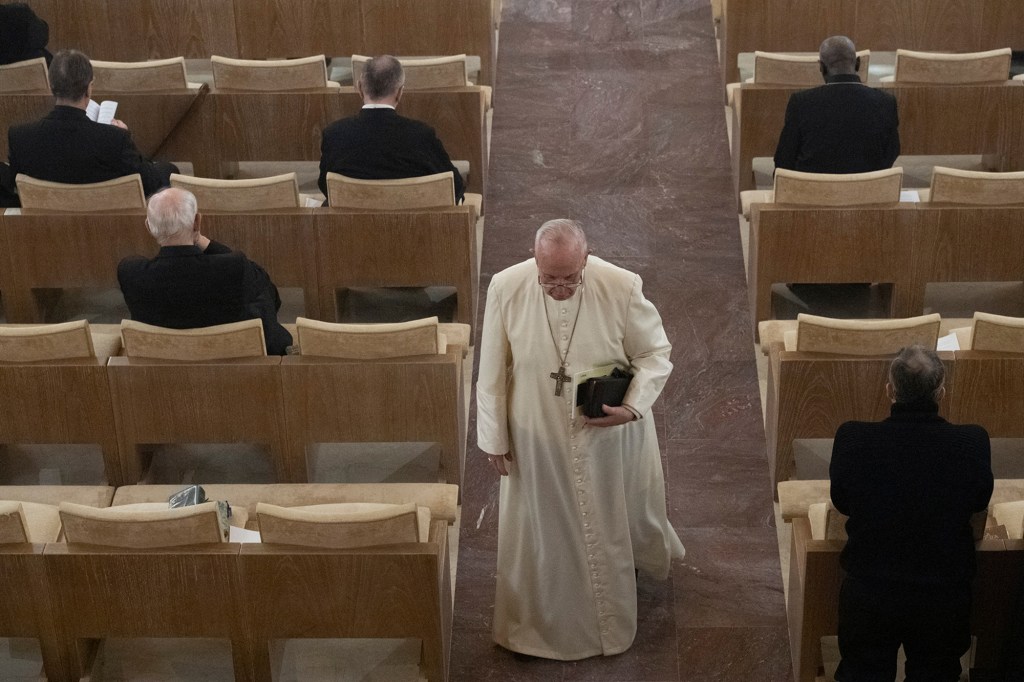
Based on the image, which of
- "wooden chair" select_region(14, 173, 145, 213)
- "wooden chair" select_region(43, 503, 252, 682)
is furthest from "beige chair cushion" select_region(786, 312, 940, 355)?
"wooden chair" select_region(14, 173, 145, 213)

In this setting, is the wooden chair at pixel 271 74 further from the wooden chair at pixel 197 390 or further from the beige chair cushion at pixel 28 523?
the beige chair cushion at pixel 28 523

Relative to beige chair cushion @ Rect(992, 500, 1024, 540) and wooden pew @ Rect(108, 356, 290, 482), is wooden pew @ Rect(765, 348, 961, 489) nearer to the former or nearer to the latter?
beige chair cushion @ Rect(992, 500, 1024, 540)

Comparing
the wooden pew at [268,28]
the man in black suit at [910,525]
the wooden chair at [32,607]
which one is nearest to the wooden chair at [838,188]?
the man in black suit at [910,525]

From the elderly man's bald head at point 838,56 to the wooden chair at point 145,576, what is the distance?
11.3 ft

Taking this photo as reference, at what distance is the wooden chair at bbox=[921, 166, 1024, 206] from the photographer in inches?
223

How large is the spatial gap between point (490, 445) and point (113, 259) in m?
2.42

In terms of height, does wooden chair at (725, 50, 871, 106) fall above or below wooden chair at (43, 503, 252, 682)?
above

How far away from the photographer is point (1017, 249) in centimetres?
575

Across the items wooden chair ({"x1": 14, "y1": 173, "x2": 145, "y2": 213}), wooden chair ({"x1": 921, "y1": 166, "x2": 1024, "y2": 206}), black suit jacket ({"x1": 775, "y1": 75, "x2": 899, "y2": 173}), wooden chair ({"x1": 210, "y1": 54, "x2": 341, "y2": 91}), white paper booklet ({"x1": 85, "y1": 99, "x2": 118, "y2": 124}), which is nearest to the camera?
wooden chair ({"x1": 921, "y1": 166, "x2": 1024, "y2": 206})

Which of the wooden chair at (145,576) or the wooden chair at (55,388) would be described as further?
the wooden chair at (55,388)

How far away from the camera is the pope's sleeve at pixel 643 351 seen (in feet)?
13.5

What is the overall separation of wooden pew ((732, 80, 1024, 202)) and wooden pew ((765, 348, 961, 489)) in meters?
2.05

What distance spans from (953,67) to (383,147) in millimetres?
2845

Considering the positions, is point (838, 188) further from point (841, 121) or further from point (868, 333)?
point (868, 333)
